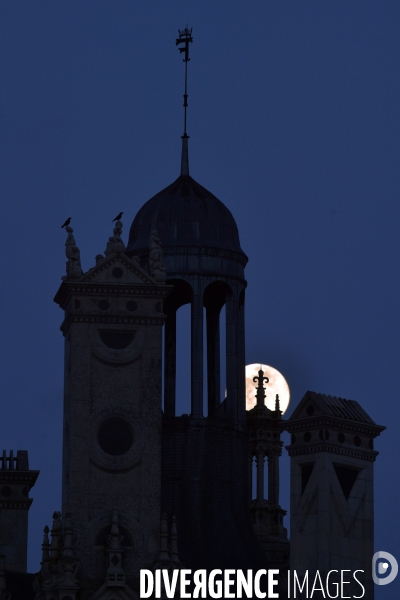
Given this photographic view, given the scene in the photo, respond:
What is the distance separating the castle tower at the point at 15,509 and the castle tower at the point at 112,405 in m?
12.1

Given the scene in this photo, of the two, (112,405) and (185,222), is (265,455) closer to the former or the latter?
(185,222)

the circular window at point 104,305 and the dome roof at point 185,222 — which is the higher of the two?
the dome roof at point 185,222

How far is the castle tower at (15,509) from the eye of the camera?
101 meters

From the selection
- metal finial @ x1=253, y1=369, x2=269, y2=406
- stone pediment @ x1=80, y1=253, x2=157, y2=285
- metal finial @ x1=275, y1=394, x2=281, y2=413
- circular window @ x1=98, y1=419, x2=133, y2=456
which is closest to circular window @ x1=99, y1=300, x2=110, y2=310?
stone pediment @ x1=80, y1=253, x2=157, y2=285

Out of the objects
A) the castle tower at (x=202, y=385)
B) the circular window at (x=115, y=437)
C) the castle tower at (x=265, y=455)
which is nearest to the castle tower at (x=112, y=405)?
the circular window at (x=115, y=437)

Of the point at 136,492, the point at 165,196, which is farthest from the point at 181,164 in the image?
the point at 136,492

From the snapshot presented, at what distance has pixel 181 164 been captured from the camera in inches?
3959

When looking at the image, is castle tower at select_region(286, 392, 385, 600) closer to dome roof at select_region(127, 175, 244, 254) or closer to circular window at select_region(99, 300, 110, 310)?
circular window at select_region(99, 300, 110, 310)

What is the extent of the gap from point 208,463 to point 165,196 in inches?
436

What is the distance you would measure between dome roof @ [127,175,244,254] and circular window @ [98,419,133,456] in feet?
32.3

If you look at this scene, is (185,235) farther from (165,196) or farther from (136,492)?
(136,492)

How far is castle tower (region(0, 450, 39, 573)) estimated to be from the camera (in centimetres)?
10138

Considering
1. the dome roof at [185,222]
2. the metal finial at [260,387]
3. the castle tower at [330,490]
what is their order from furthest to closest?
the metal finial at [260,387] < the dome roof at [185,222] < the castle tower at [330,490]

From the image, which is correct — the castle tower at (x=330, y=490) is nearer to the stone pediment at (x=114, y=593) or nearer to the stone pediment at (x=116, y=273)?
the stone pediment at (x=114, y=593)
